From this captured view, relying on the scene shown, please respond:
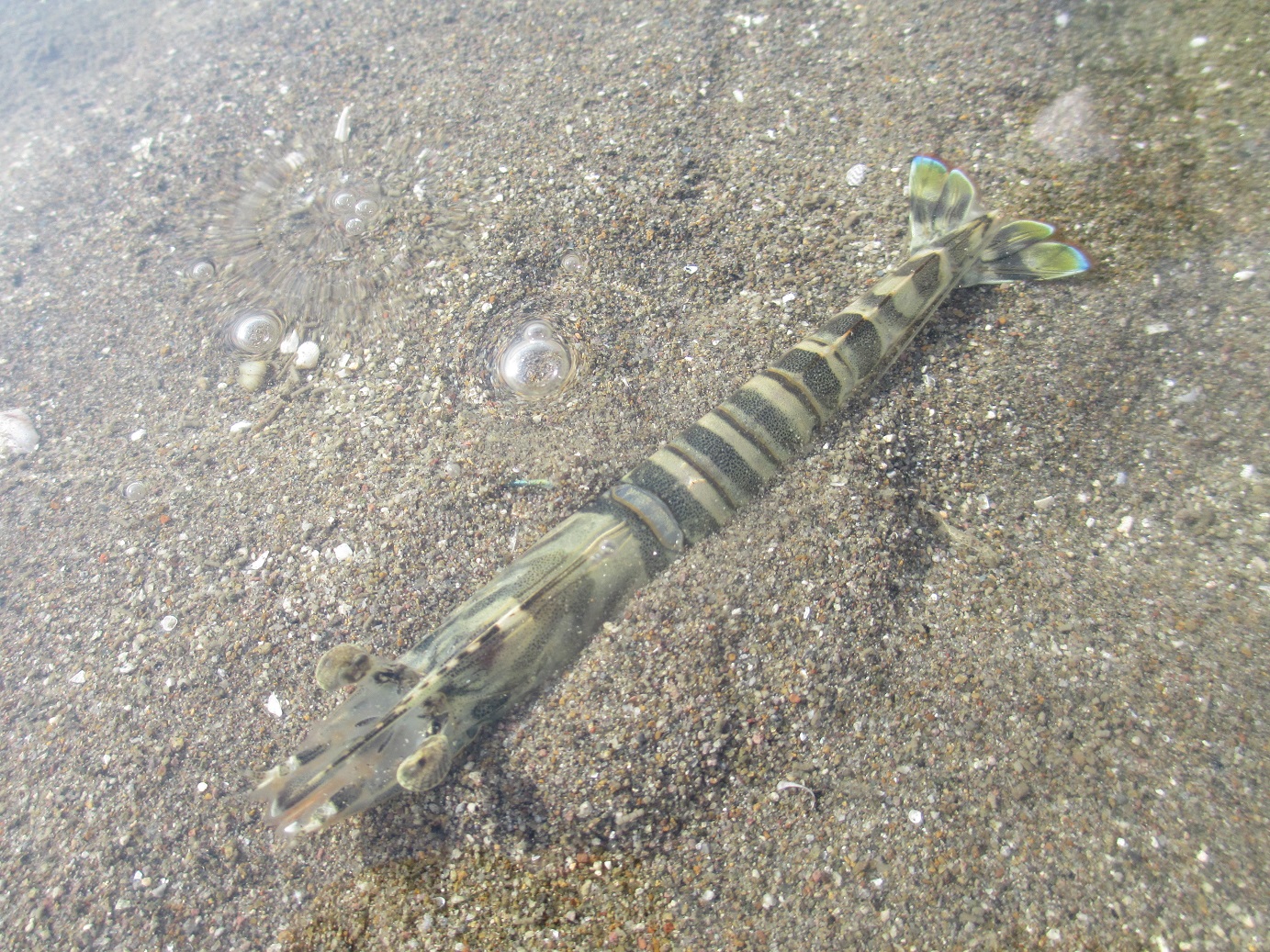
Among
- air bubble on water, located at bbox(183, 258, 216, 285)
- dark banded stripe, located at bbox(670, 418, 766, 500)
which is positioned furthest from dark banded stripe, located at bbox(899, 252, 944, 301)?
air bubble on water, located at bbox(183, 258, 216, 285)

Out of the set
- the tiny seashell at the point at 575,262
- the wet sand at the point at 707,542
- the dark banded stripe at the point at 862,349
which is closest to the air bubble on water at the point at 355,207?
the wet sand at the point at 707,542

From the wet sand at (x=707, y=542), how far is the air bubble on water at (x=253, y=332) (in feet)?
0.35

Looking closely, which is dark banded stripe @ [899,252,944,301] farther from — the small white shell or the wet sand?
the small white shell

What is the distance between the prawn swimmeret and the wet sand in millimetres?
129

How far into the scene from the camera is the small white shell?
11.6ft

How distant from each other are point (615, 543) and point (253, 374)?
213 centimetres

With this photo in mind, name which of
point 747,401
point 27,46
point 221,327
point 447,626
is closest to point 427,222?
point 221,327

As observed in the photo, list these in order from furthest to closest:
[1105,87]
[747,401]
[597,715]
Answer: [1105,87], [747,401], [597,715]

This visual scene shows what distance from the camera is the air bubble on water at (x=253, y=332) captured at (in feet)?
11.9

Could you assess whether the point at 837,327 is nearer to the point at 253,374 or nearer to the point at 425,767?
the point at 425,767

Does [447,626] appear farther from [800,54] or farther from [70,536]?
[800,54]

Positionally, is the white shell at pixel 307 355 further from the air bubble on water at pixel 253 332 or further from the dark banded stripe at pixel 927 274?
the dark banded stripe at pixel 927 274

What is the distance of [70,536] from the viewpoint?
3322 mm

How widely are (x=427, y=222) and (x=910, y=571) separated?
2.92 metres
